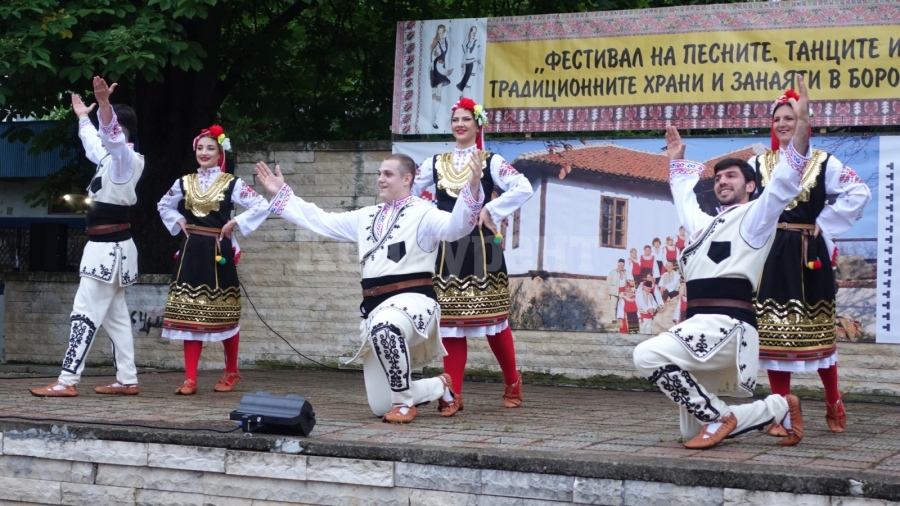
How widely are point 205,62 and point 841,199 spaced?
6.39 m

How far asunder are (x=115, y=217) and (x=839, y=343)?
5.21 metres

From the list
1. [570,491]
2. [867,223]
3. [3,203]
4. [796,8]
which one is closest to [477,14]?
[796,8]

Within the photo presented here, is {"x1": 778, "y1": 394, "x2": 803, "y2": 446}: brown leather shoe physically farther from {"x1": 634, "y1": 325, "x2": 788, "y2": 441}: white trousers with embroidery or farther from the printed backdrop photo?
the printed backdrop photo

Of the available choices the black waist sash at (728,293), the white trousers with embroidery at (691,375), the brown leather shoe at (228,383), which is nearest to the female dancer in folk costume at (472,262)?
the black waist sash at (728,293)

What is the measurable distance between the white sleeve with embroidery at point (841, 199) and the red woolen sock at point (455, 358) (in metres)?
2.20

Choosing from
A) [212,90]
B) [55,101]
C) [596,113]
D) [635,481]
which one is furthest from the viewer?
[212,90]

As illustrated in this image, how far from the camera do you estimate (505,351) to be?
7.15 metres

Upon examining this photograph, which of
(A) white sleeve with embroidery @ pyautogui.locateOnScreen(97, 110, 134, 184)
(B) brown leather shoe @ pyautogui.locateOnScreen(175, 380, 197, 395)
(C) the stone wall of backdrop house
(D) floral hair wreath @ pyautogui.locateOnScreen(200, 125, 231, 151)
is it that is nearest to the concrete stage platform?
(B) brown leather shoe @ pyautogui.locateOnScreen(175, 380, 197, 395)

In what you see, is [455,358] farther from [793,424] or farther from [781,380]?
[793,424]

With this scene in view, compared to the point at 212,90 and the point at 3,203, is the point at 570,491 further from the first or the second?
the point at 3,203

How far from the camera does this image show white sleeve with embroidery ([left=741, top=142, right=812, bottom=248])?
16.3ft

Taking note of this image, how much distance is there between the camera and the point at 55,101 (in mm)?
10289

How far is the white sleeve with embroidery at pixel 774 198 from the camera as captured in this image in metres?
4.98

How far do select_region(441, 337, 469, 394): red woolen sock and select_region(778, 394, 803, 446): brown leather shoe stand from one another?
2119mm
